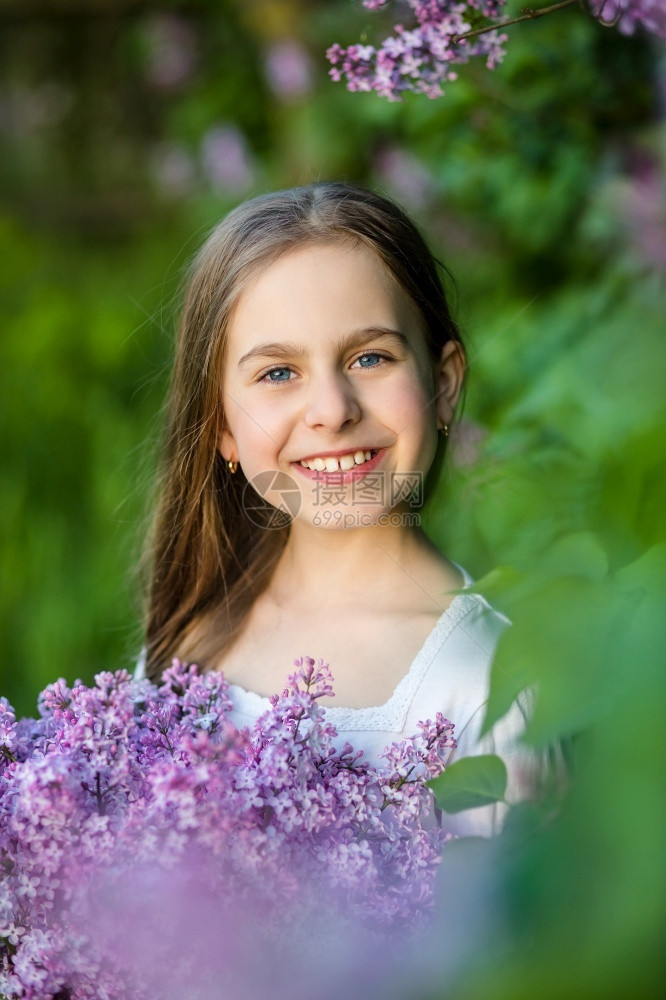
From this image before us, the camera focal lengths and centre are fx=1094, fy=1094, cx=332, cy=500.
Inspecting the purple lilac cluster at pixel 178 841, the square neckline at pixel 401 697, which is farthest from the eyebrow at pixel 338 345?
the purple lilac cluster at pixel 178 841

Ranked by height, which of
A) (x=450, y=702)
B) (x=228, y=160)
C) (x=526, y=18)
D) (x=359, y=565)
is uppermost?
(x=228, y=160)

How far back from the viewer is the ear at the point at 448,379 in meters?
1.87

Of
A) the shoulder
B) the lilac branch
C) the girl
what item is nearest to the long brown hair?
the girl

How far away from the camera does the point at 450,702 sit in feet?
5.39

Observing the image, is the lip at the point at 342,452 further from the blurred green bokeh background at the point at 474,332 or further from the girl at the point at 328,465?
the blurred green bokeh background at the point at 474,332

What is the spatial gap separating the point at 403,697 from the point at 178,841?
2.09ft

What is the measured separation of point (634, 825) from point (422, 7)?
1.42 m

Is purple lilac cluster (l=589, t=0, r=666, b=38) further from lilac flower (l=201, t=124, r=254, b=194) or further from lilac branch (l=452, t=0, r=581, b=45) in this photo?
lilac flower (l=201, t=124, r=254, b=194)

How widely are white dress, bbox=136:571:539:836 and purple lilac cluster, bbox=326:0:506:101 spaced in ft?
2.63

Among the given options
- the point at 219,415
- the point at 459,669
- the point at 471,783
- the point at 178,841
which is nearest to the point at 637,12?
the point at 219,415

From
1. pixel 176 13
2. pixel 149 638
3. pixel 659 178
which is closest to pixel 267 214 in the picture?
pixel 149 638

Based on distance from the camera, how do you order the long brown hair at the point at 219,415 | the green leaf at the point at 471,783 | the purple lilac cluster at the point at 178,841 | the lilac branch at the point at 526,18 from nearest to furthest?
the green leaf at the point at 471,783, the purple lilac cluster at the point at 178,841, the lilac branch at the point at 526,18, the long brown hair at the point at 219,415

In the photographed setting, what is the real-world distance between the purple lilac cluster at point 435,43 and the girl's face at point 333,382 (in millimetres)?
267

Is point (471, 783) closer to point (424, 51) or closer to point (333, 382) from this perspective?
point (333, 382)
